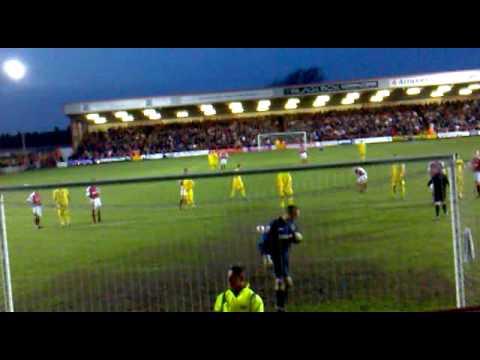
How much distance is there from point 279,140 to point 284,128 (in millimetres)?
4816

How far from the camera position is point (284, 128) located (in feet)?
182

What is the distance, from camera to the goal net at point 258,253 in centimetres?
524

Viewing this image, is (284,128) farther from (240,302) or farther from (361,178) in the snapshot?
(240,302)

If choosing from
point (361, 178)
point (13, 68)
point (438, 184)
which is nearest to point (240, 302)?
point (361, 178)

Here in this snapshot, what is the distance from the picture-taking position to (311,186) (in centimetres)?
535

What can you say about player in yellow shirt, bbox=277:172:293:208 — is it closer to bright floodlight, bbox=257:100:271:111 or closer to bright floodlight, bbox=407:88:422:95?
bright floodlight, bbox=257:100:271:111

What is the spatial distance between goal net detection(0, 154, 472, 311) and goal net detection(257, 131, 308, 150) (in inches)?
1626

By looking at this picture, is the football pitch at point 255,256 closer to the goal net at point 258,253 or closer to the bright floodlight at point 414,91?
the goal net at point 258,253
